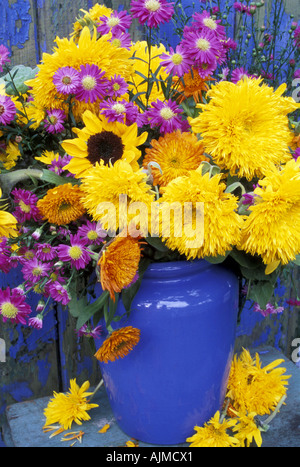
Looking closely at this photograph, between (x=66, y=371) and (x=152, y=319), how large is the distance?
0.49 meters

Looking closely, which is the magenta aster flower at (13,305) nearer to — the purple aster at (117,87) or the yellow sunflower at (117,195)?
the yellow sunflower at (117,195)

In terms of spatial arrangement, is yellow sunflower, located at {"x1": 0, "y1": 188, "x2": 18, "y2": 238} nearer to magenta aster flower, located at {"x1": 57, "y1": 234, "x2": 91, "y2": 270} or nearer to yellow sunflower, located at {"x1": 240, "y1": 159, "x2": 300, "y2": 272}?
magenta aster flower, located at {"x1": 57, "y1": 234, "x2": 91, "y2": 270}

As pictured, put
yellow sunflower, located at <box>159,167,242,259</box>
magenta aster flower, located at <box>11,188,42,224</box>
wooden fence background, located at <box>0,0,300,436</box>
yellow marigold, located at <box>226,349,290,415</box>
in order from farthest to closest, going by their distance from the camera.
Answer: wooden fence background, located at <box>0,0,300,436</box>
yellow marigold, located at <box>226,349,290,415</box>
magenta aster flower, located at <box>11,188,42,224</box>
yellow sunflower, located at <box>159,167,242,259</box>

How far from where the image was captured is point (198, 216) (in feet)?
1.77

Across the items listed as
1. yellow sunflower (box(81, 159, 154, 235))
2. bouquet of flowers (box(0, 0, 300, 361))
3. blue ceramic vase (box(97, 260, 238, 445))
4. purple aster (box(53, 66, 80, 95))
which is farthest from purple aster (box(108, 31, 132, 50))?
blue ceramic vase (box(97, 260, 238, 445))

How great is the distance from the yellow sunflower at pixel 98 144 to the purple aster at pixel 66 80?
35 millimetres

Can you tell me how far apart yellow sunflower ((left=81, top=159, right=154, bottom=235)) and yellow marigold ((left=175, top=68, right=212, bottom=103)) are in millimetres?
197

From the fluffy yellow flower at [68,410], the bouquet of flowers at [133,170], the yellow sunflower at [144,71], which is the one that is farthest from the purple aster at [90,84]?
the fluffy yellow flower at [68,410]

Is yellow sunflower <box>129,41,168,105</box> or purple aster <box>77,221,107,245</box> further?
yellow sunflower <box>129,41,168,105</box>

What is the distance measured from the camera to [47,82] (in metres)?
0.64

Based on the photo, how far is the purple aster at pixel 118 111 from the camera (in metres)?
0.61

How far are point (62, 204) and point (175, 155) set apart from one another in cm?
16

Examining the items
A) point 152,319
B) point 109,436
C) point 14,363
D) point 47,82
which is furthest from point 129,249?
point 14,363

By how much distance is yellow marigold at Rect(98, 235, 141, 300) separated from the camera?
21.1 inches
